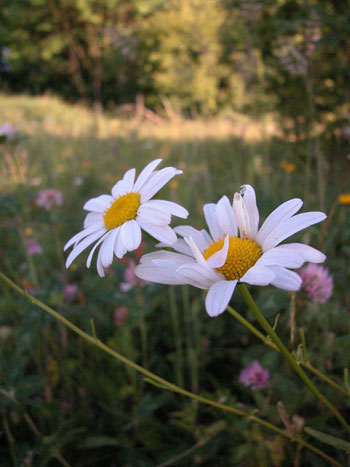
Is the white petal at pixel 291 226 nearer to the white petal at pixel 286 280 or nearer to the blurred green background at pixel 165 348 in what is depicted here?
the white petal at pixel 286 280

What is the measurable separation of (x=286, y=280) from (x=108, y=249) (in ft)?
0.75

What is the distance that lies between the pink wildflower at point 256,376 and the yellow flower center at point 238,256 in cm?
40

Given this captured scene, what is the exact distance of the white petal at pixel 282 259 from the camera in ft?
1.24

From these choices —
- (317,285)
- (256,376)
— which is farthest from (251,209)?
(256,376)

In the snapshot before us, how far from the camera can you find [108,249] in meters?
0.48

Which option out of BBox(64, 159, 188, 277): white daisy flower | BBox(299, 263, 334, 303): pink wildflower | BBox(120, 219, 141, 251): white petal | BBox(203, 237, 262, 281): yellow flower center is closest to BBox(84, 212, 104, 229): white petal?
BBox(64, 159, 188, 277): white daisy flower

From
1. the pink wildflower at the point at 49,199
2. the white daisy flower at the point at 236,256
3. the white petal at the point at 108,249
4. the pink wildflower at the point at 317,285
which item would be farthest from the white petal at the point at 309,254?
the pink wildflower at the point at 49,199

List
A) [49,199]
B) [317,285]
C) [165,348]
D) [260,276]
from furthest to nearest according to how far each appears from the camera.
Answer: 1. [49,199]
2. [165,348]
3. [317,285]
4. [260,276]

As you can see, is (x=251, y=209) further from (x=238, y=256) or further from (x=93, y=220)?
(x=93, y=220)

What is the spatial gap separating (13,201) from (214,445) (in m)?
0.80

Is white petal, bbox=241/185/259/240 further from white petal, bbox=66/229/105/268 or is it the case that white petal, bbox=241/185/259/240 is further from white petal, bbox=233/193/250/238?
white petal, bbox=66/229/105/268

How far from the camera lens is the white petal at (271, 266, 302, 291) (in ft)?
1.22

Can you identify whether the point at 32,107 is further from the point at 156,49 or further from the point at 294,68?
the point at 294,68

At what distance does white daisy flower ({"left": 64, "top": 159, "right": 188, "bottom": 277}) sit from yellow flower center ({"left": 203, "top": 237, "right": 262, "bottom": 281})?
0.07 m
